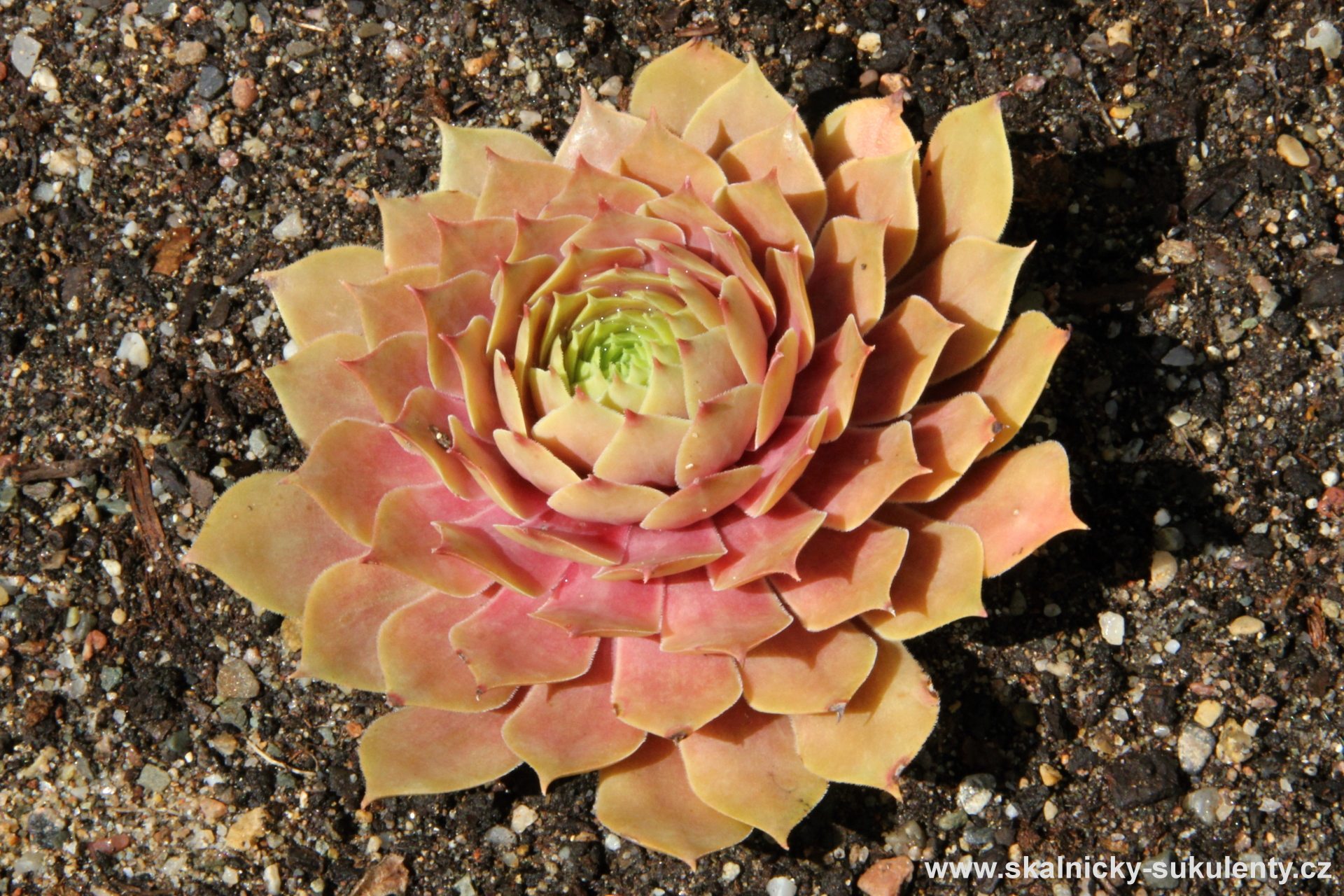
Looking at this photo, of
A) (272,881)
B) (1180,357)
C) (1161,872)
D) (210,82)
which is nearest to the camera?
(1161,872)

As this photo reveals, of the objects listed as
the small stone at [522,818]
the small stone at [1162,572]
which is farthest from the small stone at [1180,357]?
the small stone at [522,818]

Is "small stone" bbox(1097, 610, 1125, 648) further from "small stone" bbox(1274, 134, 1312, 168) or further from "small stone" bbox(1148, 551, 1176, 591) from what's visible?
"small stone" bbox(1274, 134, 1312, 168)

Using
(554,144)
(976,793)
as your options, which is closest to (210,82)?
(554,144)

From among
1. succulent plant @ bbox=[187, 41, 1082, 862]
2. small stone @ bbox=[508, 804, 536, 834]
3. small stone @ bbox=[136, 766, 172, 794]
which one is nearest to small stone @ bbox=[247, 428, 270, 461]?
succulent plant @ bbox=[187, 41, 1082, 862]

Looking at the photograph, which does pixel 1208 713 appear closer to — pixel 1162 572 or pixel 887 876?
pixel 1162 572

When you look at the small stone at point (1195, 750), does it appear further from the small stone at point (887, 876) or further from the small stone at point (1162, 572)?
the small stone at point (887, 876)
